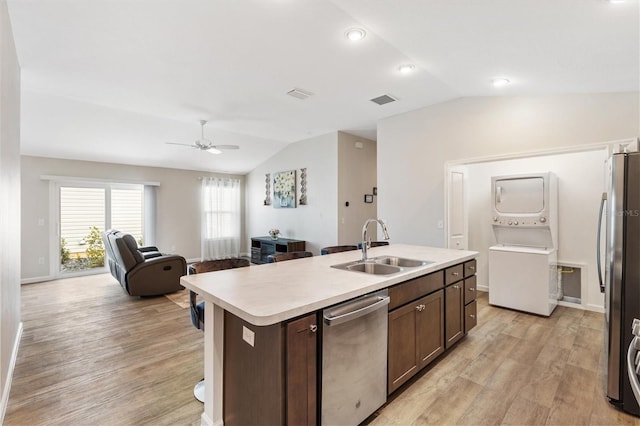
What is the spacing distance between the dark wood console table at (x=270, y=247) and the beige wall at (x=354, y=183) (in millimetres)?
1058

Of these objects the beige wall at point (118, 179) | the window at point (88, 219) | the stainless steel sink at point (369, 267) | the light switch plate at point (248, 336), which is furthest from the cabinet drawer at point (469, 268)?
the window at point (88, 219)

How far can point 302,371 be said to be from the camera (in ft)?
4.52

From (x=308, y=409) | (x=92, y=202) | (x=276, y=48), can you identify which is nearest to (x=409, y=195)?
(x=276, y=48)

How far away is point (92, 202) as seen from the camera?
20.2 feet

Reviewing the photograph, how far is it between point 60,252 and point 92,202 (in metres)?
1.11

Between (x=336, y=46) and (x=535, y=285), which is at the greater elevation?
(x=336, y=46)

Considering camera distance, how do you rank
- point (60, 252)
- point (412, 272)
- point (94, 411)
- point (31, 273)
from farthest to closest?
point (60, 252) < point (31, 273) < point (412, 272) < point (94, 411)

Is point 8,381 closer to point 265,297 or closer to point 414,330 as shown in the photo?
point 265,297

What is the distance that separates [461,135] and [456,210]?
108 cm

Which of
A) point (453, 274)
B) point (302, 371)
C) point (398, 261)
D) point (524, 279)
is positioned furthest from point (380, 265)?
point (524, 279)

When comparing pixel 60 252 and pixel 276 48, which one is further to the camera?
pixel 60 252

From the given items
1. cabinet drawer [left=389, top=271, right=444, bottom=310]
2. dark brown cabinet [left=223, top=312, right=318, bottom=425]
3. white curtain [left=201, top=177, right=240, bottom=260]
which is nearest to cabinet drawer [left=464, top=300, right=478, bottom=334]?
cabinet drawer [left=389, top=271, right=444, bottom=310]

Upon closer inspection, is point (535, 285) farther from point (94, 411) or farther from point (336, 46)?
point (94, 411)

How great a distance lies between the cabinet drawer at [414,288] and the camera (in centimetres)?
191
